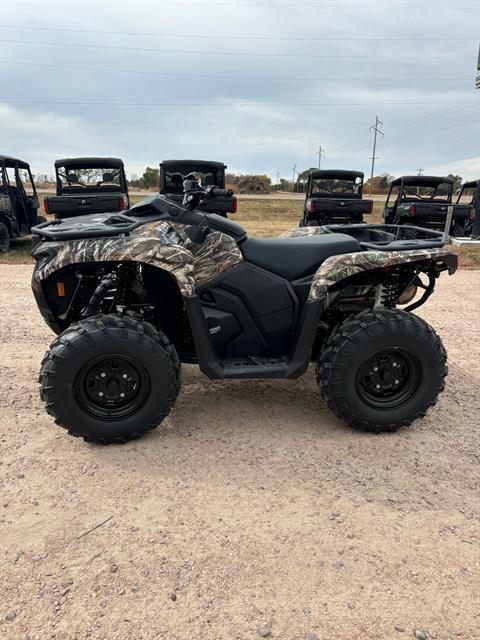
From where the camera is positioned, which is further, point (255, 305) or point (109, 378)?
point (255, 305)

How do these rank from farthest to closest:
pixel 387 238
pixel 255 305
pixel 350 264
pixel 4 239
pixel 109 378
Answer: pixel 4 239 → pixel 387 238 → pixel 255 305 → pixel 350 264 → pixel 109 378

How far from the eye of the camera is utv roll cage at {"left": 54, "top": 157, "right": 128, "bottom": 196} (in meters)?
12.4

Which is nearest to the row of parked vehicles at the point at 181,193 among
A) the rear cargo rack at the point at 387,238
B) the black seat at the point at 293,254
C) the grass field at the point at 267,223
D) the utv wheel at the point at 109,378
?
the grass field at the point at 267,223

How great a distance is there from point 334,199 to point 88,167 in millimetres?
6486

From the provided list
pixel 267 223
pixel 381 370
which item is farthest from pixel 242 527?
pixel 267 223

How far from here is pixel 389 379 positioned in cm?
321

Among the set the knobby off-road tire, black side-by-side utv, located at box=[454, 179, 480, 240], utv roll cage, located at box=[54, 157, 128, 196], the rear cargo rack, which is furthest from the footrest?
Answer: black side-by-side utv, located at box=[454, 179, 480, 240]

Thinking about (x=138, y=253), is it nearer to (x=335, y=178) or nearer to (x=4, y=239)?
(x=4, y=239)

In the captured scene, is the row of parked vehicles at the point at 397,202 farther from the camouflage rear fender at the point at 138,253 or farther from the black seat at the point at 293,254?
the camouflage rear fender at the point at 138,253

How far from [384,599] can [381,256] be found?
6.17 feet

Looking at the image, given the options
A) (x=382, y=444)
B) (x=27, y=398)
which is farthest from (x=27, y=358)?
(x=382, y=444)

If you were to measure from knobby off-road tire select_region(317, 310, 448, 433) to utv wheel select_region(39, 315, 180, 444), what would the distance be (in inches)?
38.2

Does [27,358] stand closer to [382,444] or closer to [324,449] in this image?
[324,449]

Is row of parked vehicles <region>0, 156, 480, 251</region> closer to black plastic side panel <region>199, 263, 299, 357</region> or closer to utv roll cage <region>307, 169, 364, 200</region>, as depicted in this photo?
utv roll cage <region>307, 169, 364, 200</region>
